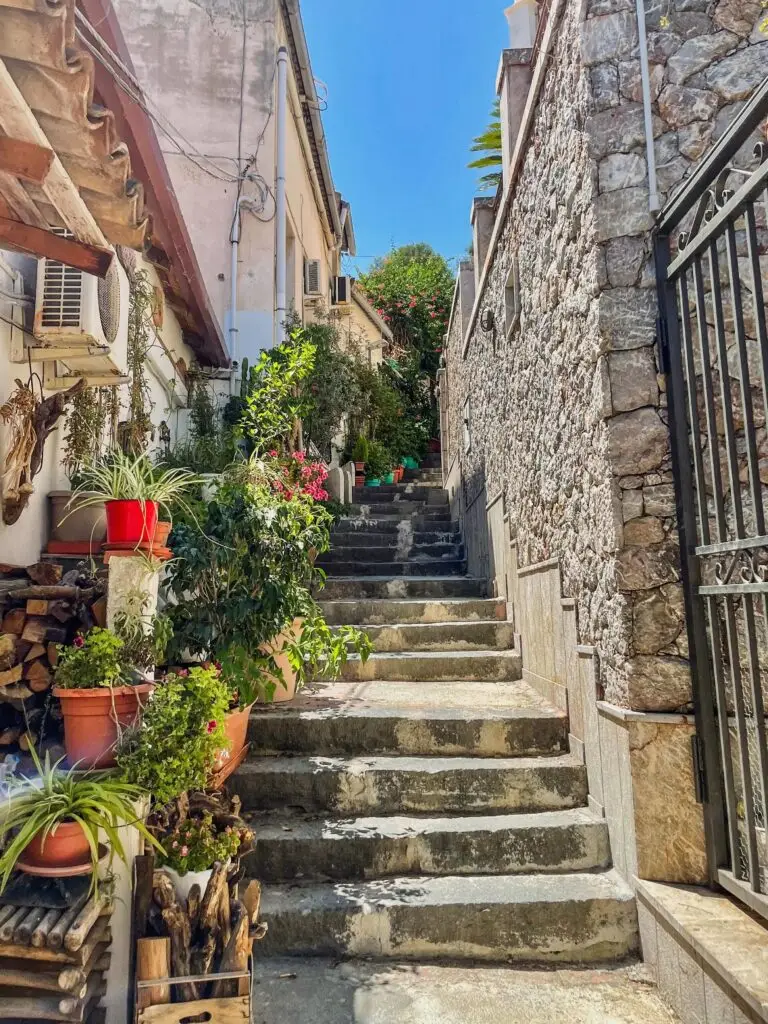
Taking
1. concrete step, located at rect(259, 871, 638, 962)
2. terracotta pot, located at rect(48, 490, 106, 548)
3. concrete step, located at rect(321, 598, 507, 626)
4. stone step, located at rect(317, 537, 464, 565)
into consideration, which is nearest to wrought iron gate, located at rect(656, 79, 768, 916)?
concrete step, located at rect(259, 871, 638, 962)

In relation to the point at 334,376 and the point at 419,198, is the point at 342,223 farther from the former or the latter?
the point at 334,376

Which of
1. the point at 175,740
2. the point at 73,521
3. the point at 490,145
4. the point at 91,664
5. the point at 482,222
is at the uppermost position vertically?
the point at 490,145

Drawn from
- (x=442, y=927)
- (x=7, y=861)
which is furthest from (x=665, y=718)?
(x=7, y=861)

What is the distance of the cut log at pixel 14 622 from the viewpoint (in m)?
2.59

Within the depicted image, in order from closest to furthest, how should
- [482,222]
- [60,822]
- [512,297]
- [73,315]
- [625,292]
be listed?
[60,822] → [625,292] → [73,315] → [512,297] → [482,222]

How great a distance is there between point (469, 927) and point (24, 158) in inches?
122

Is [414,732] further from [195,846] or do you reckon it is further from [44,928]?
[44,928]

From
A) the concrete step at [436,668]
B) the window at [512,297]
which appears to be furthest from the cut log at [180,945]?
the window at [512,297]

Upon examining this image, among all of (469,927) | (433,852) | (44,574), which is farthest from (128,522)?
(469,927)

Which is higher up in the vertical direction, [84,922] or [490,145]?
[490,145]

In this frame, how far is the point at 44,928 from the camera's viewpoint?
1896 millimetres

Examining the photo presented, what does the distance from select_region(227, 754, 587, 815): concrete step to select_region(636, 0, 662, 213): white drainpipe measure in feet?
8.54

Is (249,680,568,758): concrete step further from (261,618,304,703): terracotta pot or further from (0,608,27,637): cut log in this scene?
(0,608,27,637): cut log

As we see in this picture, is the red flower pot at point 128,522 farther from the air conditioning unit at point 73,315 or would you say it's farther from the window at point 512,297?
the window at point 512,297
